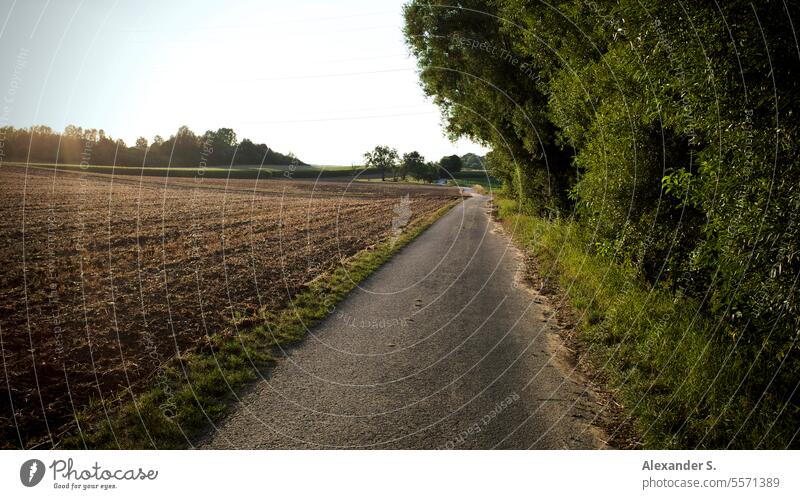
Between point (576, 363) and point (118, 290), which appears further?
point (118, 290)

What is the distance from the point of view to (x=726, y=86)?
4.80 m

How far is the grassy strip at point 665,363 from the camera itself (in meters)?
4.69

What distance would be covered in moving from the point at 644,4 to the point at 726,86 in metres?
Answer: 1.77

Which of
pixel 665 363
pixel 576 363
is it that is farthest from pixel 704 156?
pixel 576 363

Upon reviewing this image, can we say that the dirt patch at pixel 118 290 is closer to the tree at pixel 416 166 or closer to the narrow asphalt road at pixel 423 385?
the narrow asphalt road at pixel 423 385

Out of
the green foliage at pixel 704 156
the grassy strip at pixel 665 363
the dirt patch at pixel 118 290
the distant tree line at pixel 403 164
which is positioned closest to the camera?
the green foliage at pixel 704 156

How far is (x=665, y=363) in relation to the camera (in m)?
6.12

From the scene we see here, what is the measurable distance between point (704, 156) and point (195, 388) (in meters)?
7.45

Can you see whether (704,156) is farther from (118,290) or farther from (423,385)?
(118,290)

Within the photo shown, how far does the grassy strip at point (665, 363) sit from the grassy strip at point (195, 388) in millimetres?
5207

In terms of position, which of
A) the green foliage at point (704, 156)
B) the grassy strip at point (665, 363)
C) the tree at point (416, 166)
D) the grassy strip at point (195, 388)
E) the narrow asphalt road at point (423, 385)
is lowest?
the grassy strip at point (195, 388)

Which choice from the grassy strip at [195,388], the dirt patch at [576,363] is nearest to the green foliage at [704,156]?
the dirt patch at [576,363]

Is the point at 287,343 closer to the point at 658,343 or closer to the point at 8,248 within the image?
the point at 658,343

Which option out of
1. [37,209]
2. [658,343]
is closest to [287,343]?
[658,343]
